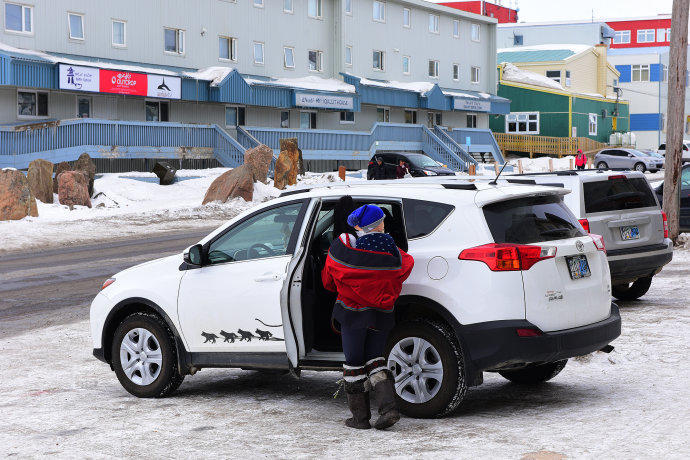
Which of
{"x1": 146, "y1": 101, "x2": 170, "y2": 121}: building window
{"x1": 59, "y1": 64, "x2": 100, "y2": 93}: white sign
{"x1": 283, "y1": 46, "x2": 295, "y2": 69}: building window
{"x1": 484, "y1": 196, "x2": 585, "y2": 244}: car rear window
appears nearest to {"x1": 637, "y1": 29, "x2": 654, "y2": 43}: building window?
{"x1": 283, "y1": 46, "x2": 295, "y2": 69}: building window

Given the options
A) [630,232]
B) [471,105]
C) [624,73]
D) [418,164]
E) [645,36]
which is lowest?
[630,232]

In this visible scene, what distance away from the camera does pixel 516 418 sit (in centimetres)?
652

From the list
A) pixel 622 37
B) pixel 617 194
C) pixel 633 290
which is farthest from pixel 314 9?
pixel 622 37

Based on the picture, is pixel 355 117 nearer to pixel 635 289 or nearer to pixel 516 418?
pixel 635 289

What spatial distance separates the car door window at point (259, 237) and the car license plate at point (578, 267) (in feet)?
6.48

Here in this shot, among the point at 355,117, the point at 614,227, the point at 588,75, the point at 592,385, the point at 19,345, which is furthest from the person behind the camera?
the point at 588,75

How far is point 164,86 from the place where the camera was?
3844cm

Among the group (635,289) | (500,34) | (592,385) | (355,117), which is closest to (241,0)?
(355,117)

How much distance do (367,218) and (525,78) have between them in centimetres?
6568

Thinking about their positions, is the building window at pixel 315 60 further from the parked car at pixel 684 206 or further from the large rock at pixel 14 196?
the parked car at pixel 684 206

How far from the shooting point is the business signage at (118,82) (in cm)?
3472

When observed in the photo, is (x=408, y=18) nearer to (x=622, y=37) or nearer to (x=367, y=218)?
(x=367, y=218)

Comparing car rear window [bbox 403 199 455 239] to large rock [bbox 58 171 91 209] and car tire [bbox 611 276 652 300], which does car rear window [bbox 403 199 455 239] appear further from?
large rock [bbox 58 171 91 209]

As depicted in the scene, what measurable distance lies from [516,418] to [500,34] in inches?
3465
